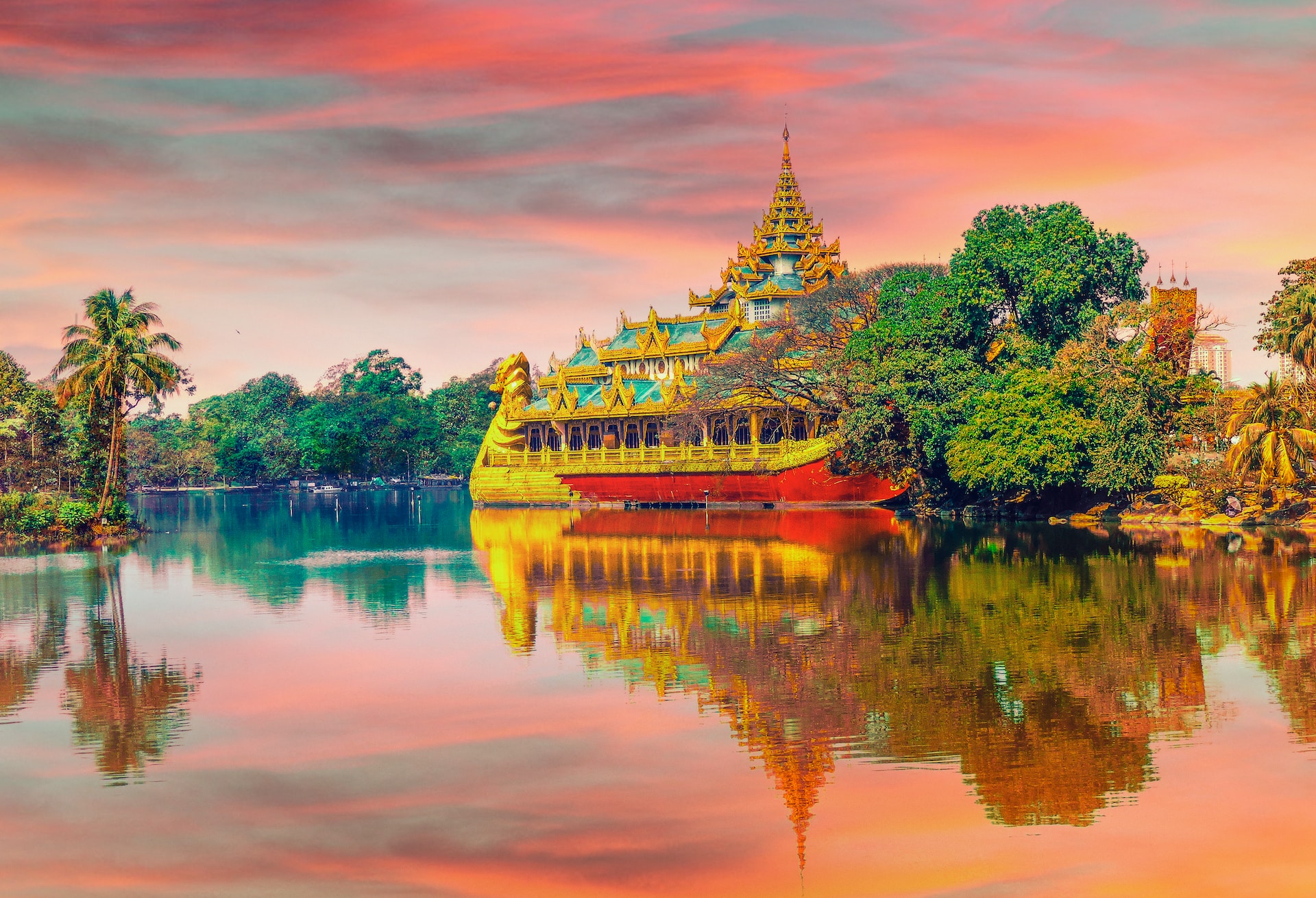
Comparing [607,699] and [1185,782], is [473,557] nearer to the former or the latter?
[607,699]

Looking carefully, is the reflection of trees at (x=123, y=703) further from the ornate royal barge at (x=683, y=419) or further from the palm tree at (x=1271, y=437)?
the ornate royal barge at (x=683, y=419)

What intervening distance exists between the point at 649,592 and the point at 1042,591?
6.97 m

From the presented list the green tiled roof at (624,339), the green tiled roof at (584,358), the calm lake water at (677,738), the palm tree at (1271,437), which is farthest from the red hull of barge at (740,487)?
the calm lake water at (677,738)

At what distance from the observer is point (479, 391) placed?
118m

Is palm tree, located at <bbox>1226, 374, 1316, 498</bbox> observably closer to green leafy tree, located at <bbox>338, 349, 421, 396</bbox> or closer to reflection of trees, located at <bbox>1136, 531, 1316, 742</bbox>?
reflection of trees, located at <bbox>1136, 531, 1316, 742</bbox>

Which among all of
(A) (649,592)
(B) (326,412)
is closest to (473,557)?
(A) (649,592)

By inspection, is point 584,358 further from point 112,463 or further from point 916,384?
point 112,463

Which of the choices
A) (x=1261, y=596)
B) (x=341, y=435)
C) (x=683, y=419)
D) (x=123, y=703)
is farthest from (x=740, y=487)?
(x=341, y=435)

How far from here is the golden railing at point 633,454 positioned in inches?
2341

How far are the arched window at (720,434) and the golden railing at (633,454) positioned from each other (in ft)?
4.26

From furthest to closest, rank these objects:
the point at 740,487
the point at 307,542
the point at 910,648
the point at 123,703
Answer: the point at 740,487, the point at 307,542, the point at 910,648, the point at 123,703

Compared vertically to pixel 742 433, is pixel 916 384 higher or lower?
higher

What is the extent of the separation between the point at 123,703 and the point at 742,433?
4939 centimetres

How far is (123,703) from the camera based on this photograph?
15078mm
